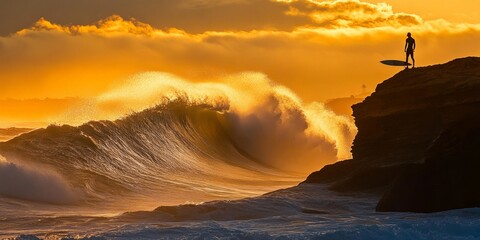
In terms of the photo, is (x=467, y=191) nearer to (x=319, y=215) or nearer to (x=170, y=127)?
(x=319, y=215)

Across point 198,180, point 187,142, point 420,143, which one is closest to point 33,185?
point 198,180

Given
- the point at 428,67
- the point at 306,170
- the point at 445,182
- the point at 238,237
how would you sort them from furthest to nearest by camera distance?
1. the point at 306,170
2. the point at 428,67
3. the point at 445,182
4. the point at 238,237

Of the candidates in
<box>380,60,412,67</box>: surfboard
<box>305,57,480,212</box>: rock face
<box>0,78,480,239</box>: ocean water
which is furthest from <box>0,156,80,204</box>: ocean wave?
<box>380,60,412,67</box>: surfboard

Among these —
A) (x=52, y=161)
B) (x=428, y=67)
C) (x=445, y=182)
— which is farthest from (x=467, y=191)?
(x=52, y=161)

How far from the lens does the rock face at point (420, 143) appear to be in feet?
66.1

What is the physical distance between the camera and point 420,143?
24.6 meters

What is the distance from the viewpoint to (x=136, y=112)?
40312 millimetres

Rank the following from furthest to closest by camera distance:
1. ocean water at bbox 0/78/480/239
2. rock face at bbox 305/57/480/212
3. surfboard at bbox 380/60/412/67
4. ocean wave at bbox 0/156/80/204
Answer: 1. surfboard at bbox 380/60/412/67
2. ocean wave at bbox 0/156/80/204
3. rock face at bbox 305/57/480/212
4. ocean water at bbox 0/78/480/239

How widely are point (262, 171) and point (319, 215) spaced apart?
63.2 feet

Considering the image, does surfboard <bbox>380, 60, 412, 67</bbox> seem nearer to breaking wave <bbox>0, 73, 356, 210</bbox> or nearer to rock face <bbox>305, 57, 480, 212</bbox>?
rock face <bbox>305, 57, 480, 212</bbox>

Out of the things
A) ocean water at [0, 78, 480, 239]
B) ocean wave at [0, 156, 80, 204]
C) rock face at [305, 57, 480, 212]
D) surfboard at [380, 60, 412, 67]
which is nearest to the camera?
ocean water at [0, 78, 480, 239]

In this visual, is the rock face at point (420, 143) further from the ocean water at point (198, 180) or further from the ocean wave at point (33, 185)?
the ocean wave at point (33, 185)

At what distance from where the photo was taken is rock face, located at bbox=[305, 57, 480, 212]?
20.1 m

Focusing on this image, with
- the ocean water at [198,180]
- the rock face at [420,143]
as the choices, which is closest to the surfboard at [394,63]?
the rock face at [420,143]
